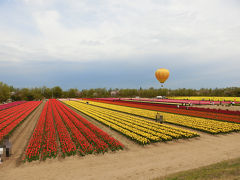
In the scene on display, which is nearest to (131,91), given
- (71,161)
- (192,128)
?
(192,128)

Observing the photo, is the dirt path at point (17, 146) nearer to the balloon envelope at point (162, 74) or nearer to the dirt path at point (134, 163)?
the dirt path at point (134, 163)

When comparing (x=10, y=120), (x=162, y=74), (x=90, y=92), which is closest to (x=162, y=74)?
(x=162, y=74)

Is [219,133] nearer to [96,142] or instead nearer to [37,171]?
[96,142]

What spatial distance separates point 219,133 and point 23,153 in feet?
59.9

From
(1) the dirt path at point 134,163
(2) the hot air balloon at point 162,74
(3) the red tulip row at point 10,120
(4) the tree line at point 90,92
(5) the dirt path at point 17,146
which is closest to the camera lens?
(1) the dirt path at point 134,163

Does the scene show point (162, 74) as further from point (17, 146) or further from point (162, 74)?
point (17, 146)

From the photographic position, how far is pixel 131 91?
14200 cm

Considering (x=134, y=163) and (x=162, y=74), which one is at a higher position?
(x=162, y=74)

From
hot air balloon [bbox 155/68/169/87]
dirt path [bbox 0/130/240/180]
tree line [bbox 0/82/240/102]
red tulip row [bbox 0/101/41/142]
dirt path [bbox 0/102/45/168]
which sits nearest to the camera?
dirt path [bbox 0/130/240/180]

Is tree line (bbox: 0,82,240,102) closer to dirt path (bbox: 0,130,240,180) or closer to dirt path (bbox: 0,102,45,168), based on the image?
dirt path (bbox: 0,102,45,168)

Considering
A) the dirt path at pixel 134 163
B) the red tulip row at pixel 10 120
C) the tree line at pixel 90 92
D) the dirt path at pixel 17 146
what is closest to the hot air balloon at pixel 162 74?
the dirt path at pixel 134 163

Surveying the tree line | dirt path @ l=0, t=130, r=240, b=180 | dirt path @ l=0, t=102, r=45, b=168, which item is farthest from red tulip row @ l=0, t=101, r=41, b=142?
the tree line

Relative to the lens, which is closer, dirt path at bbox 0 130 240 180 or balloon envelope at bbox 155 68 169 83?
dirt path at bbox 0 130 240 180

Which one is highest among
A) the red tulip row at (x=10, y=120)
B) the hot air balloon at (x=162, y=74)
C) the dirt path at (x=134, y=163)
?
the hot air balloon at (x=162, y=74)
